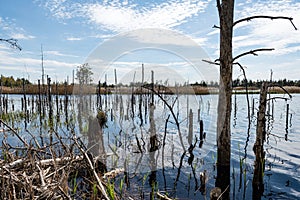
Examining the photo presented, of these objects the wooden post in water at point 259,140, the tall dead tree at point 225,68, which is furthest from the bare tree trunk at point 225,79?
the wooden post in water at point 259,140

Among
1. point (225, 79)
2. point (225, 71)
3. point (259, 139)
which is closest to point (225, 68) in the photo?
point (225, 71)

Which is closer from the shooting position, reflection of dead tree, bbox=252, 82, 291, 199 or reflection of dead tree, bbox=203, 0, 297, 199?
reflection of dead tree, bbox=203, 0, 297, 199

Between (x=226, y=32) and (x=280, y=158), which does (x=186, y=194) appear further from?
(x=280, y=158)

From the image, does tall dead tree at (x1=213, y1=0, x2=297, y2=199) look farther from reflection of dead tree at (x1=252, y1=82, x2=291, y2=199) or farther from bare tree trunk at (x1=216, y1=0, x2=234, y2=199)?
reflection of dead tree at (x1=252, y1=82, x2=291, y2=199)

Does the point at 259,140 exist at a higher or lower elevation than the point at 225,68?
lower

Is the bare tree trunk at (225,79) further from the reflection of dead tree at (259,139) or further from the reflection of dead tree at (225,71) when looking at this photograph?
the reflection of dead tree at (259,139)

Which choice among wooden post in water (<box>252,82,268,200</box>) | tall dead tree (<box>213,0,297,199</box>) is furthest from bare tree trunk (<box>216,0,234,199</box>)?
wooden post in water (<box>252,82,268,200</box>)

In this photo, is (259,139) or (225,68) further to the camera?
(259,139)

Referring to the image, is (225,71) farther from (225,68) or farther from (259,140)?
(259,140)

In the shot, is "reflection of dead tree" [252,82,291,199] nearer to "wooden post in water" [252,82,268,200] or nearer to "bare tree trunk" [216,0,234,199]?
"wooden post in water" [252,82,268,200]

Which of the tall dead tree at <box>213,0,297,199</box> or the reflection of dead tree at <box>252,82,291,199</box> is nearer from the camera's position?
the tall dead tree at <box>213,0,297,199</box>

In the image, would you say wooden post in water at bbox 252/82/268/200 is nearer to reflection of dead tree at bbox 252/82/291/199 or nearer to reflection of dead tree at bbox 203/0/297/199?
reflection of dead tree at bbox 252/82/291/199

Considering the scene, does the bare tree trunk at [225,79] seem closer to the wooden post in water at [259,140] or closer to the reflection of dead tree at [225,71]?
the reflection of dead tree at [225,71]

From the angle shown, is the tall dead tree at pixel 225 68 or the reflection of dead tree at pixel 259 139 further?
the reflection of dead tree at pixel 259 139
